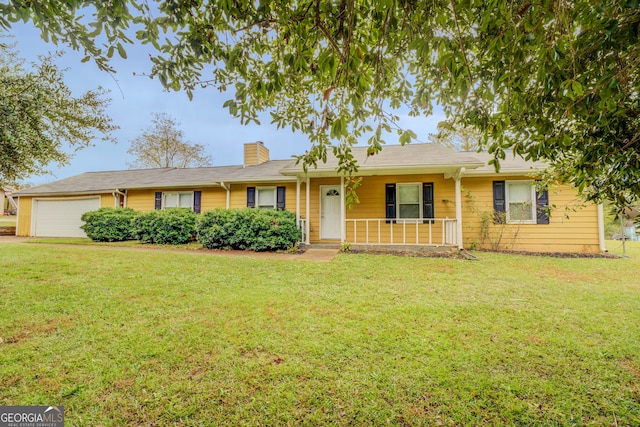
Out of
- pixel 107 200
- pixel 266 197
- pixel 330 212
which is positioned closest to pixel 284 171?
pixel 266 197

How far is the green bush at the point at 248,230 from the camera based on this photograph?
8.53 m

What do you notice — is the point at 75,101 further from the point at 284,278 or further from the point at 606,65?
the point at 606,65

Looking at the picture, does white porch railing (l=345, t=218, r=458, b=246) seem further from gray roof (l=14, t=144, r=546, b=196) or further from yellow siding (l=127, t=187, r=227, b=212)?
yellow siding (l=127, t=187, r=227, b=212)

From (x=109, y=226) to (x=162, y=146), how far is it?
41.2 ft

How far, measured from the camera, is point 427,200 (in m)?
9.20

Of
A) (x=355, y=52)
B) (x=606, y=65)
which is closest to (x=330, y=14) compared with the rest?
(x=355, y=52)

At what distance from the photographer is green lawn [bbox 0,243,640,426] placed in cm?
192

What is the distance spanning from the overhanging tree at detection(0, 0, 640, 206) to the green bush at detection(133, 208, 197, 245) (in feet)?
27.3

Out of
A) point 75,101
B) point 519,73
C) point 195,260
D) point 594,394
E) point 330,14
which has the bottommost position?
point 594,394

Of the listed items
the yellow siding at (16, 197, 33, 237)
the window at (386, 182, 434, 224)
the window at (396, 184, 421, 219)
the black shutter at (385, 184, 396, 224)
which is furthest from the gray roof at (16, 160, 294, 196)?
the window at (396, 184, 421, 219)

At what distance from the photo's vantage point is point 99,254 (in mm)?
7398

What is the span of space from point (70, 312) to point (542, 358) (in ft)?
17.4

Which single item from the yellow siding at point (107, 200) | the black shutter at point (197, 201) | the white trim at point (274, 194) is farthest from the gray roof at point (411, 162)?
the yellow siding at point (107, 200)

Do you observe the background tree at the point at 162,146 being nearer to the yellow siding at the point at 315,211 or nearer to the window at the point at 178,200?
the window at the point at 178,200
